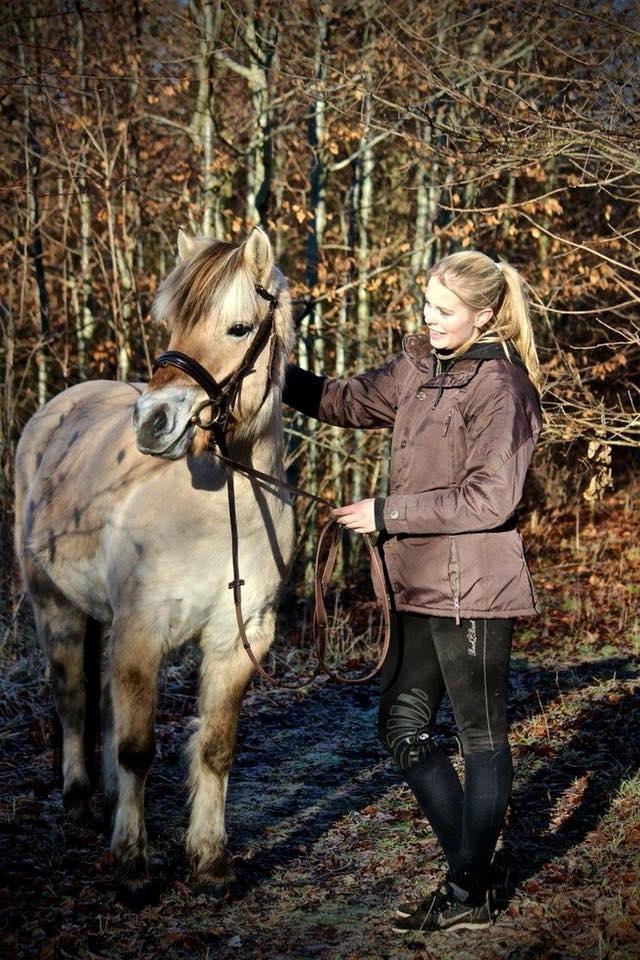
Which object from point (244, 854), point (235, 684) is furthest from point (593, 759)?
point (235, 684)

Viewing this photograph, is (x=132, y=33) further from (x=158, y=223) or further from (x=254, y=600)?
(x=254, y=600)

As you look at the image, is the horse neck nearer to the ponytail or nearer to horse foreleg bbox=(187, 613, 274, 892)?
horse foreleg bbox=(187, 613, 274, 892)

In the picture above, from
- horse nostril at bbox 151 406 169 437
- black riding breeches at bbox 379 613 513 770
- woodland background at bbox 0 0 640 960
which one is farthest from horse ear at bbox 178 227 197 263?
woodland background at bbox 0 0 640 960

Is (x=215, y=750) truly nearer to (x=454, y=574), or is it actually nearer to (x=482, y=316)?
(x=454, y=574)

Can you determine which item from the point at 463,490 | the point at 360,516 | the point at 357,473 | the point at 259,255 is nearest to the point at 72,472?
the point at 259,255

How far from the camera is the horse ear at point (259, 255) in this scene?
315 cm

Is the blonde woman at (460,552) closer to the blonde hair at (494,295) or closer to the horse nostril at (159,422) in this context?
the blonde hair at (494,295)

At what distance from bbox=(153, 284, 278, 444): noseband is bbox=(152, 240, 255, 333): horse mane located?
0.30 feet

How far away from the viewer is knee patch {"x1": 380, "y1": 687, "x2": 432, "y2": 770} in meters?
3.00

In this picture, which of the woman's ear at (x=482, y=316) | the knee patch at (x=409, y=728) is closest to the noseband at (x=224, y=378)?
the woman's ear at (x=482, y=316)

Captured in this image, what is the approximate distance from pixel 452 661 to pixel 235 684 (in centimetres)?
93

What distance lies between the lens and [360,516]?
2941 millimetres

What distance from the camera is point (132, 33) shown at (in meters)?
9.59

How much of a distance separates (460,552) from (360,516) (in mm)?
319
